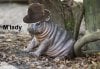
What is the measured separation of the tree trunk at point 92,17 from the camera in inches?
102

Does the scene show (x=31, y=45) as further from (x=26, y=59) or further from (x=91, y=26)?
(x=91, y=26)

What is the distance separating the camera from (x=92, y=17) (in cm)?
261

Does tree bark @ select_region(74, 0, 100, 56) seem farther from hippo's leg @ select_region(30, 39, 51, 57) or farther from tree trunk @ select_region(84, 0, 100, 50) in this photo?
hippo's leg @ select_region(30, 39, 51, 57)

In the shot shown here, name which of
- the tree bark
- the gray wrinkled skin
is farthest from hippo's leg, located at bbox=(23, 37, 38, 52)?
the tree bark

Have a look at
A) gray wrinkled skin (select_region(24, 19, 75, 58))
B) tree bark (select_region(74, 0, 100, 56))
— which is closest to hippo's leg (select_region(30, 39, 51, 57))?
gray wrinkled skin (select_region(24, 19, 75, 58))

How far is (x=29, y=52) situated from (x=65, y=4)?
0.38 metres

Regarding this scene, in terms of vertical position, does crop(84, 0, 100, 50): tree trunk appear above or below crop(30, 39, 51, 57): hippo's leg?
above

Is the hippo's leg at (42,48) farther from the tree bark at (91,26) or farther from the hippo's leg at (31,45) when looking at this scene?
the tree bark at (91,26)

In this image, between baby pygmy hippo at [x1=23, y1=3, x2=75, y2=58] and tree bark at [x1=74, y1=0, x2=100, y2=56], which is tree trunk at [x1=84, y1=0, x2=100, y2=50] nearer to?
tree bark at [x1=74, y1=0, x2=100, y2=56]

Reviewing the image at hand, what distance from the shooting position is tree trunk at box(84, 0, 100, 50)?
102 inches

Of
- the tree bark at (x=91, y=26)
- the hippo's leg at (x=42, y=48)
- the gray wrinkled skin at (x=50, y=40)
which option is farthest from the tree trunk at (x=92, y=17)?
the hippo's leg at (x=42, y=48)

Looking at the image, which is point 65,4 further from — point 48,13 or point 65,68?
point 65,68

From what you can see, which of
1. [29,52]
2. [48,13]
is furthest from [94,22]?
[29,52]

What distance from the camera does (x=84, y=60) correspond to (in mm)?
2574
